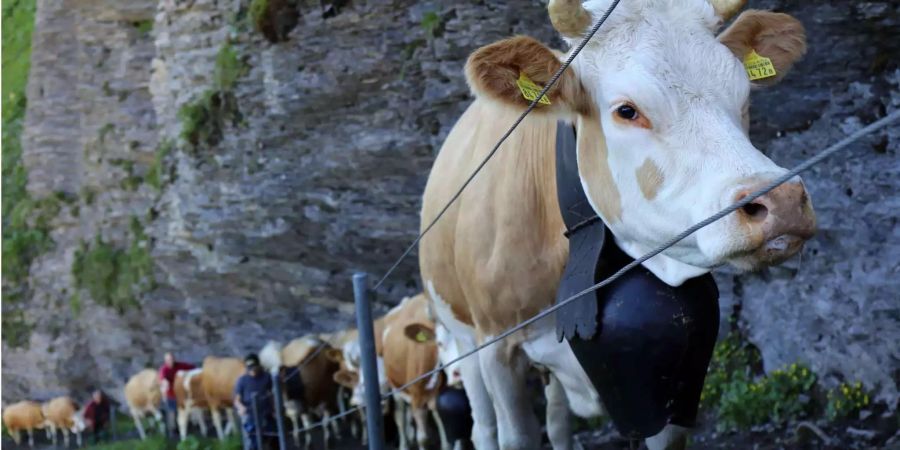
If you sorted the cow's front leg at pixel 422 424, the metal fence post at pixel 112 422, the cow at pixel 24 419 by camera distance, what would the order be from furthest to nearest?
the cow at pixel 24 419
the metal fence post at pixel 112 422
the cow's front leg at pixel 422 424

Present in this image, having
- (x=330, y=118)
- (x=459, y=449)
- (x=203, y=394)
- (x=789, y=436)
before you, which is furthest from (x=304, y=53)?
(x=789, y=436)

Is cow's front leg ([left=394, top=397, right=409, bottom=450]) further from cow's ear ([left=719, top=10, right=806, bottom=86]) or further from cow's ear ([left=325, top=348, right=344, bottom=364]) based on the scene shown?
cow's ear ([left=719, top=10, right=806, bottom=86])

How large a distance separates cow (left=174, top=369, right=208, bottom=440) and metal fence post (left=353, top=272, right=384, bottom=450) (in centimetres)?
961

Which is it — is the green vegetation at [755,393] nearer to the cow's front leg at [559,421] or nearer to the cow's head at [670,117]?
the cow's front leg at [559,421]

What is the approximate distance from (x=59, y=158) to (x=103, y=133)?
1.63m

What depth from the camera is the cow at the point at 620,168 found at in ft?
9.53

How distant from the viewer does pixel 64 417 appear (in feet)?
52.9

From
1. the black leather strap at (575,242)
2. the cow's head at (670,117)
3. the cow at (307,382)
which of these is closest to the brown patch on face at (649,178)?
the cow's head at (670,117)

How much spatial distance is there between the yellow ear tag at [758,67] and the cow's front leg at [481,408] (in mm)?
2195

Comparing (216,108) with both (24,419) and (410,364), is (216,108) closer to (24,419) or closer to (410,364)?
(410,364)

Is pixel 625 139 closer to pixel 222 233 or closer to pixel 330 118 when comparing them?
pixel 330 118

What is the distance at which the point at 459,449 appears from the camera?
856 cm

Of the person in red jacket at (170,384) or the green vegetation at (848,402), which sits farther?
the person in red jacket at (170,384)

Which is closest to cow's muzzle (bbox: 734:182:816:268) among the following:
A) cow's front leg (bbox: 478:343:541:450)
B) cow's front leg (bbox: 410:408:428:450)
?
cow's front leg (bbox: 478:343:541:450)
